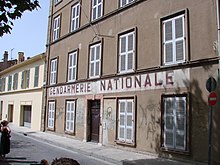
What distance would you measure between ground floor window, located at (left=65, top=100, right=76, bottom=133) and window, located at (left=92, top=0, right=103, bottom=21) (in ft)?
18.7

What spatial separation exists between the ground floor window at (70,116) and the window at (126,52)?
17.9 feet

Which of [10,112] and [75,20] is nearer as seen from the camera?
[75,20]

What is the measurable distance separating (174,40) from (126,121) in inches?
176

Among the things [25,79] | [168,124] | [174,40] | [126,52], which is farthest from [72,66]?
[25,79]

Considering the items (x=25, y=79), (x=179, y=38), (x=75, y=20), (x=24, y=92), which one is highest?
(x=75, y=20)

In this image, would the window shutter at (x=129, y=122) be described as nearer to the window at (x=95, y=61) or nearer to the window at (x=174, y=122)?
the window at (x=174, y=122)

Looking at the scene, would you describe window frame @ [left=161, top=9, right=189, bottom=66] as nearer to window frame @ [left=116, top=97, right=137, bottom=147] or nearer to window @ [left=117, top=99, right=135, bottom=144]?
window frame @ [left=116, top=97, right=137, bottom=147]

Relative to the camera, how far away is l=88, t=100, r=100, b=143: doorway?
15545 mm

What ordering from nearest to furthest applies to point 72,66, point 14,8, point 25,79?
point 14,8 → point 72,66 → point 25,79

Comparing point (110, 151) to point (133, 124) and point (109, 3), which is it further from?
point (109, 3)

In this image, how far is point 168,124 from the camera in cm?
1085

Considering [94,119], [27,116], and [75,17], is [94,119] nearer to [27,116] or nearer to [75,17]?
[75,17]

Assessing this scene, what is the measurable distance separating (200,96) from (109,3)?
819 cm

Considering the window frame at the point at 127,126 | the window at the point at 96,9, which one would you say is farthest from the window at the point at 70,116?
the window at the point at 96,9
